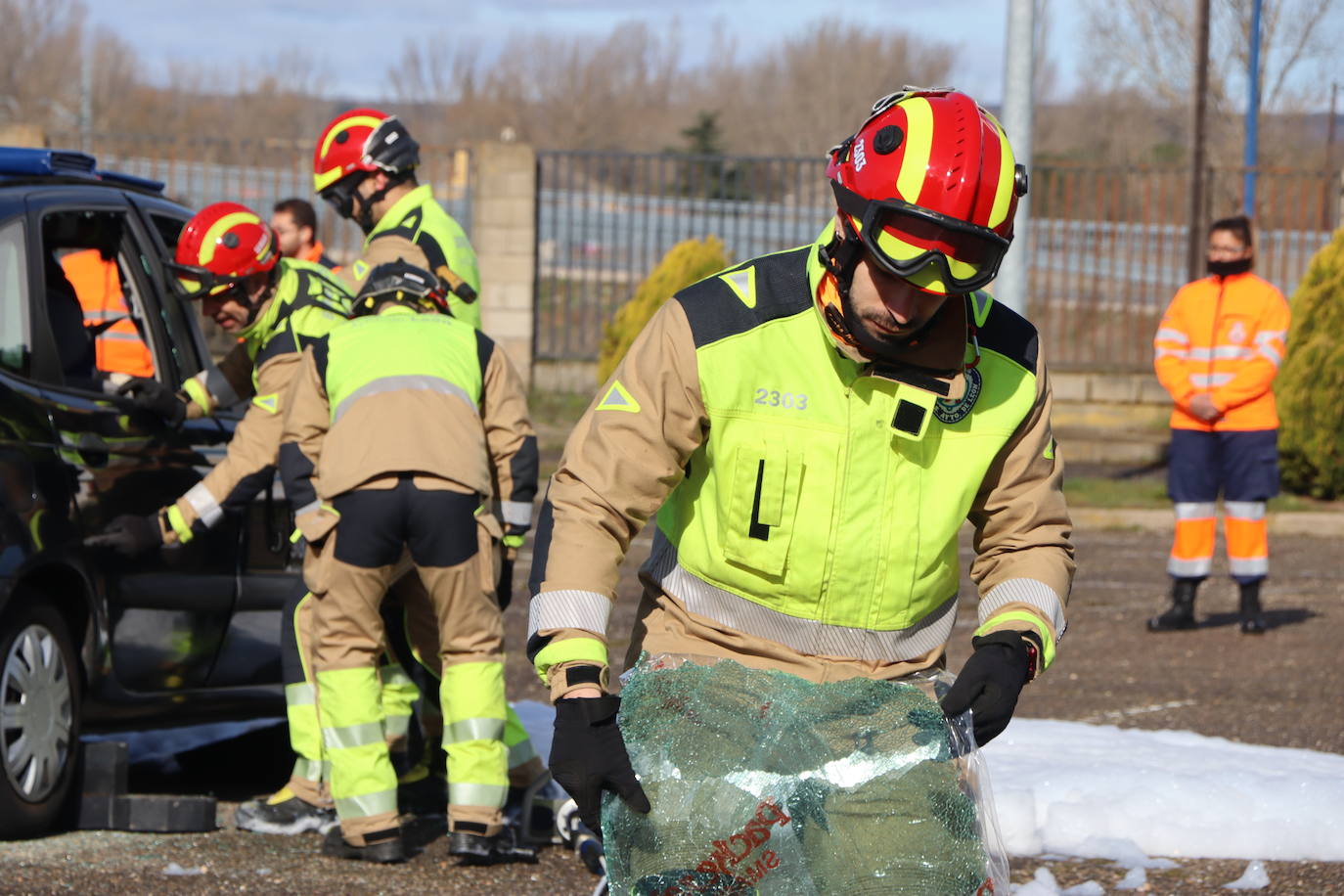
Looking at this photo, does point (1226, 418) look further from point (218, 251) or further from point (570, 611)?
point (570, 611)

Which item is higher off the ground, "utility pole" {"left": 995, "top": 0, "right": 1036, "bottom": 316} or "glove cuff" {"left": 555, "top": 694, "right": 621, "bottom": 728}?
"utility pole" {"left": 995, "top": 0, "right": 1036, "bottom": 316}

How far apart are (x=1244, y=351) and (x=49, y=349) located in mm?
6066

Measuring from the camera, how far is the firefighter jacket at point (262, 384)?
5.42m

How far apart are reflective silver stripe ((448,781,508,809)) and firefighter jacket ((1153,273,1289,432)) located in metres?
5.10

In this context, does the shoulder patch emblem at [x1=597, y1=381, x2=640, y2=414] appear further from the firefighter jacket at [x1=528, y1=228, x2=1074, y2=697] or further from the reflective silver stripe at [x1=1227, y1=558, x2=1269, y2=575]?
the reflective silver stripe at [x1=1227, y1=558, x2=1269, y2=575]

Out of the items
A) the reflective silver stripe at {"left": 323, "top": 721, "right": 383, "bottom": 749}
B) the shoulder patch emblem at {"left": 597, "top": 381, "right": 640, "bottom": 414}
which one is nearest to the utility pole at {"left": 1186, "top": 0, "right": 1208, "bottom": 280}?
the reflective silver stripe at {"left": 323, "top": 721, "right": 383, "bottom": 749}

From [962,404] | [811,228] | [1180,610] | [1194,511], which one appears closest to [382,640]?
[962,404]

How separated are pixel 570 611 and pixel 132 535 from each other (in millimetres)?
2961

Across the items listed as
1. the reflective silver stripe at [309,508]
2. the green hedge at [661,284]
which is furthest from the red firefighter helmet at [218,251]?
the green hedge at [661,284]

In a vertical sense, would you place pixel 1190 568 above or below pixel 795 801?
below

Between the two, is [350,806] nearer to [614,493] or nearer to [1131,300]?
[614,493]

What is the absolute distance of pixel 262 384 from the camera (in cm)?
571

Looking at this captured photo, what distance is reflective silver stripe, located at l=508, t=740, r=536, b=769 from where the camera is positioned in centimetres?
536

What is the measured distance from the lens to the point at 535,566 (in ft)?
9.46
